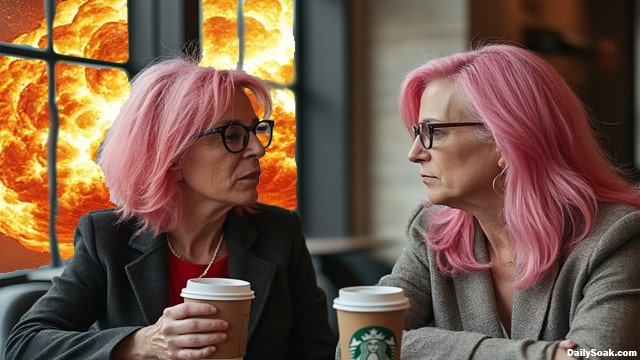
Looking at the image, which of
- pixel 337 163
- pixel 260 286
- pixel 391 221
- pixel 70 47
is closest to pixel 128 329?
pixel 260 286

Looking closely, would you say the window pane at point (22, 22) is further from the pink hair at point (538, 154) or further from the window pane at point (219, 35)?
the pink hair at point (538, 154)

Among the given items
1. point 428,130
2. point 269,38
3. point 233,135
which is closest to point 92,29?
point 233,135

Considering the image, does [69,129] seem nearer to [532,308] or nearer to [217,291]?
[217,291]

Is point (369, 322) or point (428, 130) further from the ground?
point (428, 130)

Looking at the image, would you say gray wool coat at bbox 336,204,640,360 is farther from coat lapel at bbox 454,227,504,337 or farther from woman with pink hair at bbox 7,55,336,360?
woman with pink hair at bbox 7,55,336,360

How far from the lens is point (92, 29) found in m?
2.66

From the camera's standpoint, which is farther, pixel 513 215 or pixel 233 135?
pixel 233 135

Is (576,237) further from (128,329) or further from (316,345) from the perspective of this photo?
(128,329)

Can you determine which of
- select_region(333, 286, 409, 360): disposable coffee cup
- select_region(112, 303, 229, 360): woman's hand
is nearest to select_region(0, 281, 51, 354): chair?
select_region(112, 303, 229, 360): woman's hand

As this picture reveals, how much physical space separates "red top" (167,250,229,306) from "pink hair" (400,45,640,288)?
0.71 meters

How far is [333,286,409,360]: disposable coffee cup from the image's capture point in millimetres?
1431

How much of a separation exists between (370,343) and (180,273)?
0.77m

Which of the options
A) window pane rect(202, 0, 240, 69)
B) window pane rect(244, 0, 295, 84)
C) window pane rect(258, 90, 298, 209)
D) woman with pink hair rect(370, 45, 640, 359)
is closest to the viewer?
woman with pink hair rect(370, 45, 640, 359)

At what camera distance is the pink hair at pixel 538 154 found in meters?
1.81
